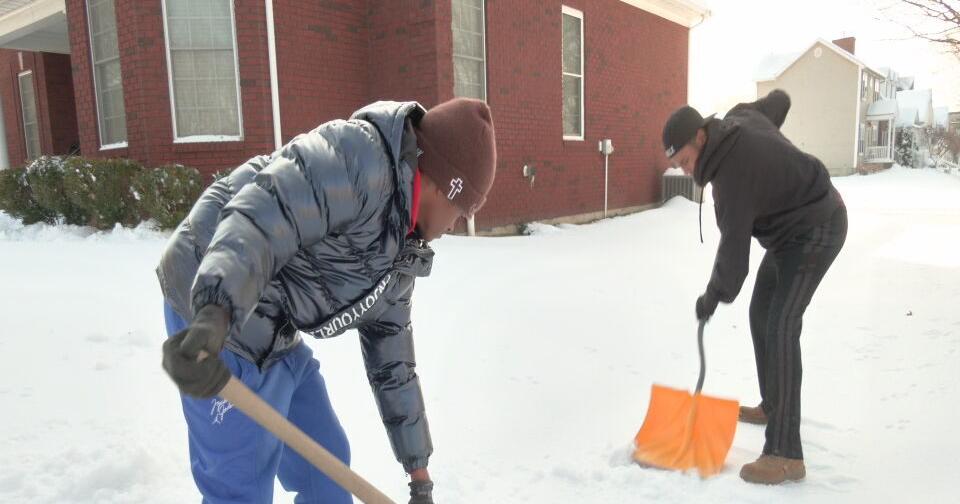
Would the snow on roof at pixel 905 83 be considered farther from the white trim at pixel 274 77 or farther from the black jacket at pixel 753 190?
the black jacket at pixel 753 190

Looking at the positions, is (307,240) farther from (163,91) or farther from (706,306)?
(163,91)

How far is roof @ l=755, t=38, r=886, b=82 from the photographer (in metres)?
33.2

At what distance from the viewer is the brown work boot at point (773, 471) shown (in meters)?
2.72

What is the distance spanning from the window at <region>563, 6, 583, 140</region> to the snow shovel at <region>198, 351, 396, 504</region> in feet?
32.9

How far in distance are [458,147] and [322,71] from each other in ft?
23.4

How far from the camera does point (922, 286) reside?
6461 mm

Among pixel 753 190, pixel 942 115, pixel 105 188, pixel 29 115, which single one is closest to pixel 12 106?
pixel 29 115

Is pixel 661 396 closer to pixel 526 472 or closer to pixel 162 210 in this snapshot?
pixel 526 472

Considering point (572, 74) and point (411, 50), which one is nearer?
point (411, 50)

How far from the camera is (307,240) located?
1423 mm

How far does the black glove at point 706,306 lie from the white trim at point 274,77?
5.87 m

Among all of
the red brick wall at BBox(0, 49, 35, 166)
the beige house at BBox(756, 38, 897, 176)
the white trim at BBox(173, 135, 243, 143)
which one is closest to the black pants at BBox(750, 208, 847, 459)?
the white trim at BBox(173, 135, 243, 143)

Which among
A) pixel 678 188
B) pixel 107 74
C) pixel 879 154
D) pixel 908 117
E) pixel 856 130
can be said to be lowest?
pixel 678 188

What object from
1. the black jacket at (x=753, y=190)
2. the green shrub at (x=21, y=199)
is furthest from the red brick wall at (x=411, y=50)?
the black jacket at (x=753, y=190)
